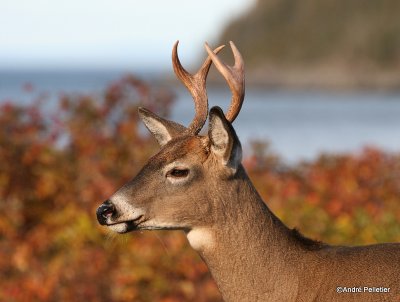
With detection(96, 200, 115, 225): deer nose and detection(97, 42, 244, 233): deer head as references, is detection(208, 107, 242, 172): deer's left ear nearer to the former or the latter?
detection(97, 42, 244, 233): deer head

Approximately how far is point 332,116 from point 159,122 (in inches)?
2115

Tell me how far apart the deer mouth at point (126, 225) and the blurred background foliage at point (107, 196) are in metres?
3.16

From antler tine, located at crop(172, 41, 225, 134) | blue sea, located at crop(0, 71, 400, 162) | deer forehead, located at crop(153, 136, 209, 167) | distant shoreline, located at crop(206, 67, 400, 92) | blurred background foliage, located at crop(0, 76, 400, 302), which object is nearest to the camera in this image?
deer forehead, located at crop(153, 136, 209, 167)

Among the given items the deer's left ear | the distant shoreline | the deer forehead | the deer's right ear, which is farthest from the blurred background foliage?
the distant shoreline

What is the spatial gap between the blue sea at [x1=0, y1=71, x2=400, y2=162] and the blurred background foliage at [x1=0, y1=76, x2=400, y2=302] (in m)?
0.54

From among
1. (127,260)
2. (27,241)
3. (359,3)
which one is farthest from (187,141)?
(359,3)

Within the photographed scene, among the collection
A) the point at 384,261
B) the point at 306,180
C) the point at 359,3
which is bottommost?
the point at 384,261

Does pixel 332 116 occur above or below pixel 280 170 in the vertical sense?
above

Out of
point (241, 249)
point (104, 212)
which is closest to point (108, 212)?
point (104, 212)

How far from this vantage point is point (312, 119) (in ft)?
185

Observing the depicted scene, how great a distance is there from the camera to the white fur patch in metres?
6.03

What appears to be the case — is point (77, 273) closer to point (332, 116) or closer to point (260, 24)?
point (332, 116)

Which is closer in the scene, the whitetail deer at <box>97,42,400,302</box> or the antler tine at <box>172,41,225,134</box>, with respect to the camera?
the whitetail deer at <box>97,42,400,302</box>

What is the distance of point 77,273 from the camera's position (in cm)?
1009
